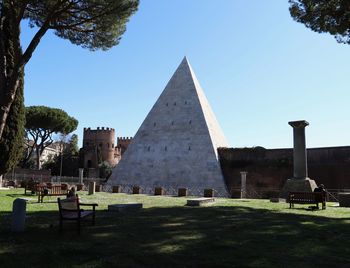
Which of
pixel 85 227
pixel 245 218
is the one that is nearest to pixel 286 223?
pixel 245 218

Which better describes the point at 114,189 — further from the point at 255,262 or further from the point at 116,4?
the point at 255,262

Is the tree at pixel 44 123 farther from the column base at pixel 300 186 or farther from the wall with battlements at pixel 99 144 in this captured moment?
the column base at pixel 300 186

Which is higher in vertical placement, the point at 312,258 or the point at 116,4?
the point at 116,4

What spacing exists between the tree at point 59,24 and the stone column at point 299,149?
27.4 ft

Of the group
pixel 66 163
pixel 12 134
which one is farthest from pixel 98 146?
pixel 12 134

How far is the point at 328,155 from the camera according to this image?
990 inches

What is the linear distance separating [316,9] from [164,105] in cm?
1925

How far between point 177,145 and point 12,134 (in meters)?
14.4

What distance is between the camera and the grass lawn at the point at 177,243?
4727 mm

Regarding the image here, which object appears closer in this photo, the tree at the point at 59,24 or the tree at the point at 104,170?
the tree at the point at 59,24

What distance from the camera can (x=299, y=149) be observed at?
1623 centimetres

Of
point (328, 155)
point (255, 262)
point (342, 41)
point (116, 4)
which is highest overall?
point (116, 4)

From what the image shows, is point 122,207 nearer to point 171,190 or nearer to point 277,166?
point 171,190

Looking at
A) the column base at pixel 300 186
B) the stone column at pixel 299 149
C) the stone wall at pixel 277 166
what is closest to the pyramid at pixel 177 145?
the stone wall at pixel 277 166
